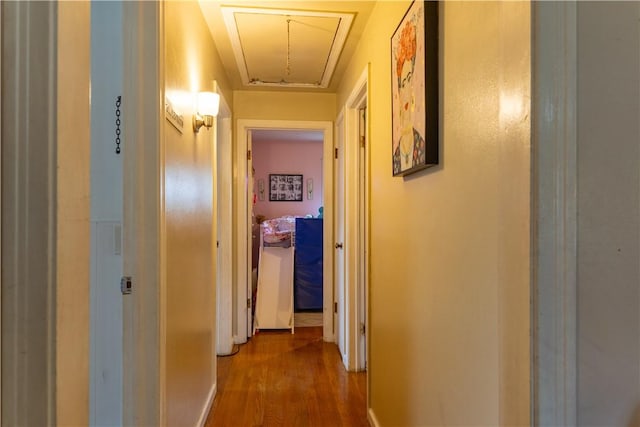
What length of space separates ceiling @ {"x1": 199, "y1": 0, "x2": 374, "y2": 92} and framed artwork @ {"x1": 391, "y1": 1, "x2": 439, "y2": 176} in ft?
2.13

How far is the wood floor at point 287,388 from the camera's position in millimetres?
2180

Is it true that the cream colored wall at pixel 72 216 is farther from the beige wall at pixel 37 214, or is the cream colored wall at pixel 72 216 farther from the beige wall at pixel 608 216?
the beige wall at pixel 608 216

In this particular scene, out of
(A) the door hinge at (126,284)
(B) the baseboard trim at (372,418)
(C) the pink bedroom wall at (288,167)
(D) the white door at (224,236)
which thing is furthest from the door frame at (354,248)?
(C) the pink bedroom wall at (288,167)

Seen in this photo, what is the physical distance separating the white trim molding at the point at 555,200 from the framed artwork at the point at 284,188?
15.3 feet

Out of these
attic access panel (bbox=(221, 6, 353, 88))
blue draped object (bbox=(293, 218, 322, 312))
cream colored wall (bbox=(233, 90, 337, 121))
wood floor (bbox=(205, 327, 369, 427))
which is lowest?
wood floor (bbox=(205, 327, 369, 427))

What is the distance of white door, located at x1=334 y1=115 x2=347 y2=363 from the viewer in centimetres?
305

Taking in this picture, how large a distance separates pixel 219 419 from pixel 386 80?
2098mm

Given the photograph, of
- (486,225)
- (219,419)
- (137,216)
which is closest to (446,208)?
(486,225)

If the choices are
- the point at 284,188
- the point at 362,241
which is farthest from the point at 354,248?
the point at 284,188

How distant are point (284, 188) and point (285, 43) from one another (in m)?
2.96

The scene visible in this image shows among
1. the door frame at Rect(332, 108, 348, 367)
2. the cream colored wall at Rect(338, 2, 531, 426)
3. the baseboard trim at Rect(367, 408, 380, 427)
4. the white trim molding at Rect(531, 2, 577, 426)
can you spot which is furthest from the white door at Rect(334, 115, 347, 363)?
the white trim molding at Rect(531, 2, 577, 426)

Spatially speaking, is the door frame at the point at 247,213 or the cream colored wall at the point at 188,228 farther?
the door frame at the point at 247,213

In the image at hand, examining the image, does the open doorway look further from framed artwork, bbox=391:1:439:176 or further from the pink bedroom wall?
framed artwork, bbox=391:1:439:176

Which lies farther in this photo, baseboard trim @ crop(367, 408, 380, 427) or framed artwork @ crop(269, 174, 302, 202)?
framed artwork @ crop(269, 174, 302, 202)
